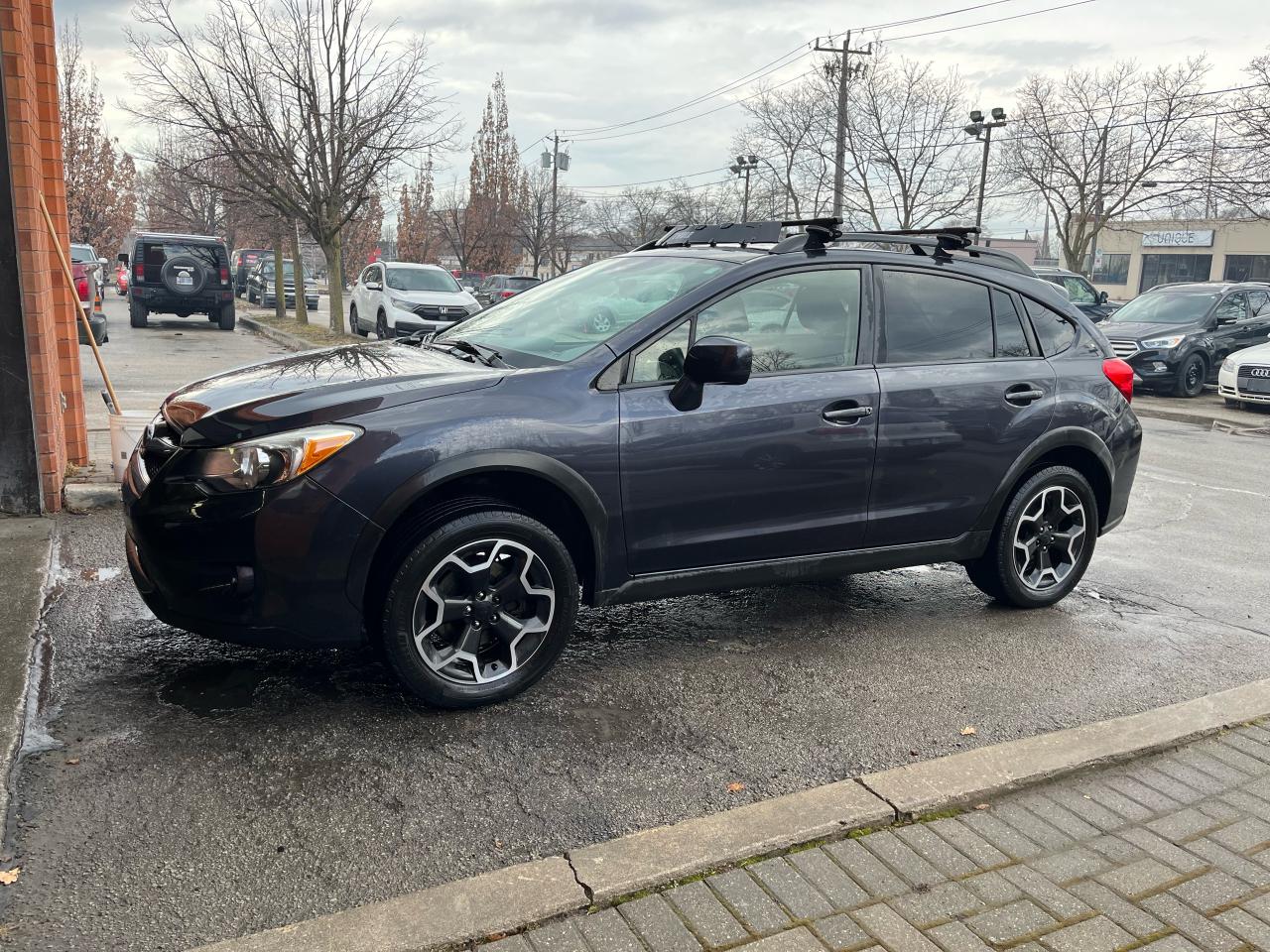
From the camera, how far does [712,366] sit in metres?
3.79

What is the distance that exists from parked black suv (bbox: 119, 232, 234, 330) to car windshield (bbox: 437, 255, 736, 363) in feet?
66.3

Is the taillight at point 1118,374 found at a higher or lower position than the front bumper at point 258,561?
higher

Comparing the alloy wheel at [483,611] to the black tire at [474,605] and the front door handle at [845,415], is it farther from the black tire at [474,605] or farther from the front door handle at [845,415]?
the front door handle at [845,415]

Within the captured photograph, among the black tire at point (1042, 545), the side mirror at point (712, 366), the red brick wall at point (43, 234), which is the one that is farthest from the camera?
the red brick wall at point (43, 234)

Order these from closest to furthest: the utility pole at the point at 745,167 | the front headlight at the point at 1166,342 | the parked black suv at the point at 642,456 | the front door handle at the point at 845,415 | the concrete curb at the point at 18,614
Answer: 1. the concrete curb at the point at 18,614
2. the parked black suv at the point at 642,456
3. the front door handle at the point at 845,415
4. the front headlight at the point at 1166,342
5. the utility pole at the point at 745,167

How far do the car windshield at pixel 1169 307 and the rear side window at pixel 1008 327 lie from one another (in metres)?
13.9

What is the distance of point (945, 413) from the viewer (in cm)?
457

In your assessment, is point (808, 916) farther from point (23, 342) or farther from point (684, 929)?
point (23, 342)

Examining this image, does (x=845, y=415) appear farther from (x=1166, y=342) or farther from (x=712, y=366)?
(x=1166, y=342)

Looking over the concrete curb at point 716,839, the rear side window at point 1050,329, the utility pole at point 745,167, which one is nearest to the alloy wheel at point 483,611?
the concrete curb at point 716,839

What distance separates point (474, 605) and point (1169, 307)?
56.1 ft

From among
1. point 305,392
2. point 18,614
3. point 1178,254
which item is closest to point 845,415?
point 305,392

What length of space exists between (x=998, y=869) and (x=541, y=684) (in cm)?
183

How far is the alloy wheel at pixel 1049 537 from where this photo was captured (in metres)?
4.99
